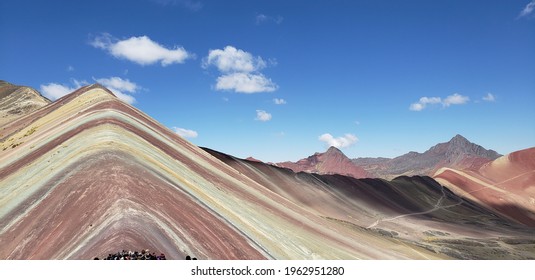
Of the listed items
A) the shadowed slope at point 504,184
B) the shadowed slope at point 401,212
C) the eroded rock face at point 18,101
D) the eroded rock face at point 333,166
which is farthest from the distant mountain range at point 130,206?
the eroded rock face at point 333,166

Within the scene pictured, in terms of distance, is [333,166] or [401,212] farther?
[333,166]

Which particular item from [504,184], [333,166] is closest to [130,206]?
[504,184]

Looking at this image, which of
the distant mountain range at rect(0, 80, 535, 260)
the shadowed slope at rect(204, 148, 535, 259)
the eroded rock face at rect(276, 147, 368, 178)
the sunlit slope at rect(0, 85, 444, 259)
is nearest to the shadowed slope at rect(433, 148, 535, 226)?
the shadowed slope at rect(204, 148, 535, 259)

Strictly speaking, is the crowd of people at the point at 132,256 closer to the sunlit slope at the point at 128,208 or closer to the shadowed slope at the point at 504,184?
the sunlit slope at the point at 128,208

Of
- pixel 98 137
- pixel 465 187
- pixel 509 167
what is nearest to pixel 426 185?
pixel 465 187

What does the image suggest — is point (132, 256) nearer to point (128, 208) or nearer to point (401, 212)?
point (128, 208)
